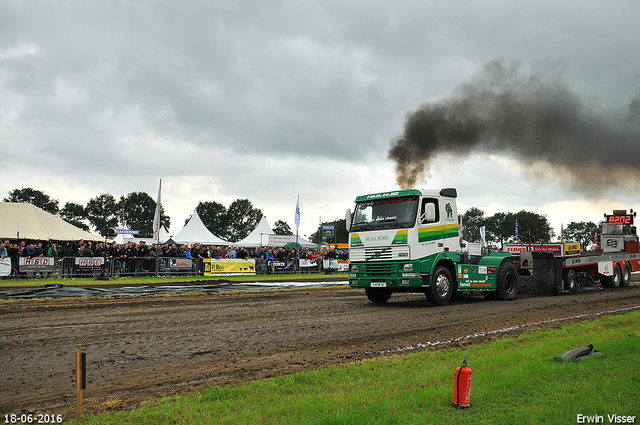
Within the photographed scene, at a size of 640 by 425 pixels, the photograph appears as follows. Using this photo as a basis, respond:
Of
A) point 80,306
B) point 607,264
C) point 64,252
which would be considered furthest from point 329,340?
point 64,252

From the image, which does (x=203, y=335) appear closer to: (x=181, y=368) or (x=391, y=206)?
(x=181, y=368)

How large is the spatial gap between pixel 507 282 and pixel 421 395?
40.1ft

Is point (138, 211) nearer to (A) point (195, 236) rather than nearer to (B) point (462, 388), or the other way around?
(A) point (195, 236)

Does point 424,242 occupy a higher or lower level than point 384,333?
higher

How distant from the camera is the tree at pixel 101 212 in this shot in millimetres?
140125

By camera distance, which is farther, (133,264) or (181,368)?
(133,264)

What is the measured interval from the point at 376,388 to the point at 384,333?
3.97 m

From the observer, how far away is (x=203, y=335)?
862 cm

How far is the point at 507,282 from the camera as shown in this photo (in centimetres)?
1572

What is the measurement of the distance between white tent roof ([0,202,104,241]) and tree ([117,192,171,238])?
10841 centimetres

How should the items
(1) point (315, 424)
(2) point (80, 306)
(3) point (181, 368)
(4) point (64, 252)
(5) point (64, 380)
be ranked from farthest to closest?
(4) point (64, 252), (2) point (80, 306), (3) point (181, 368), (5) point (64, 380), (1) point (315, 424)

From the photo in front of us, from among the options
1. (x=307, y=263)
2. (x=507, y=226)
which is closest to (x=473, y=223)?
(x=507, y=226)

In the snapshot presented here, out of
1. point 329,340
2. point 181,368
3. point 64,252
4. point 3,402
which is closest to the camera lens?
point 3,402

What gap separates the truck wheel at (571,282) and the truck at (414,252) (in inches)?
149
